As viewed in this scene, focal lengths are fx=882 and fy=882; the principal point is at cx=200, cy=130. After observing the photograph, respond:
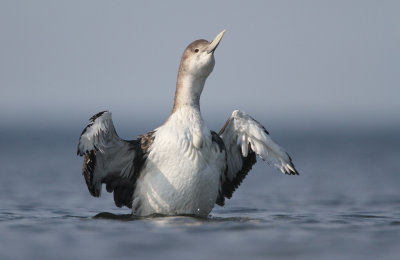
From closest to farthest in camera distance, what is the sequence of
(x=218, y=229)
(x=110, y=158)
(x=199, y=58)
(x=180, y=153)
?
(x=218, y=229), (x=180, y=153), (x=199, y=58), (x=110, y=158)

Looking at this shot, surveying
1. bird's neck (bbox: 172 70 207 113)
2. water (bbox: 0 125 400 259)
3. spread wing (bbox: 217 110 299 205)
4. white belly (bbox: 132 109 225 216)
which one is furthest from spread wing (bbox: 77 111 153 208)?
spread wing (bbox: 217 110 299 205)

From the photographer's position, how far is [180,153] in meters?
13.1

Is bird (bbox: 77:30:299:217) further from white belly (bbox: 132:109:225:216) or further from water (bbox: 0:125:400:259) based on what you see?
water (bbox: 0:125:400:259)

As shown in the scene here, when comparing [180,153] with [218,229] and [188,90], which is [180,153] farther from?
[218,229]

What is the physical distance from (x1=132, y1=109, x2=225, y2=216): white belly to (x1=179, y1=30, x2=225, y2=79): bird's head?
96 centimetres

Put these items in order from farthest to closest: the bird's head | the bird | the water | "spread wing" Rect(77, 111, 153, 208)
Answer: the bird's head < the bird < "spread wing" Rect(77, 111, 153, 208) < the water

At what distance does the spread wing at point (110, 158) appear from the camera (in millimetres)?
12891

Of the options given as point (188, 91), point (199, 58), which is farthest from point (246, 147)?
point (199, 58)

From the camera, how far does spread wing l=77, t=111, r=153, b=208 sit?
1289 cm

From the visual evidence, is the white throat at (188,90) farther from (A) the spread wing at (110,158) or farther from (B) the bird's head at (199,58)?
(A) the spread wing at (110,158)

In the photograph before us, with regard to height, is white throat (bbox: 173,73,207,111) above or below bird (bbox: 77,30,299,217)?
above

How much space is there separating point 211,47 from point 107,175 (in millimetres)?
2642

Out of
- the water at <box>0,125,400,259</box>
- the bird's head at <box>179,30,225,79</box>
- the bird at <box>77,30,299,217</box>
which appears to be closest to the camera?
the water at <box>0,125,400,259</box>

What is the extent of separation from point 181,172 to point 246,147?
1438mm
